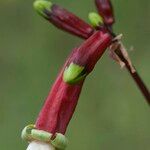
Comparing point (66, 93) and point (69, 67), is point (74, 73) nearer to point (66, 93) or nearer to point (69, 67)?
point (69, 67)

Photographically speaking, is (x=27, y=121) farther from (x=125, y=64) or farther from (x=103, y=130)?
(x=125, y=64)

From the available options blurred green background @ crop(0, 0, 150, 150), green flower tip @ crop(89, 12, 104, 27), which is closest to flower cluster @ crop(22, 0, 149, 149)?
green flower tip @ crop(89, 12, 104, 27)

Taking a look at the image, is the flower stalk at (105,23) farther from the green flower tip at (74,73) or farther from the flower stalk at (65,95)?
the green flower tip at (74,73)

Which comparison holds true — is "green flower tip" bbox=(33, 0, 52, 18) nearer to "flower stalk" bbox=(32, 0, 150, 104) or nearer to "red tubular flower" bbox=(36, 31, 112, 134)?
"flower stalk" bbox=(32, 0, 150, 104)

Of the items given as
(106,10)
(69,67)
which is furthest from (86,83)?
(69,67)

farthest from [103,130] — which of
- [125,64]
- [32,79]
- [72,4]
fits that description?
[125,64]

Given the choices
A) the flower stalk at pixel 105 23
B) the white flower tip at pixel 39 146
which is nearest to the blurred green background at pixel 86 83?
the flower stalk at pixel 105 23
